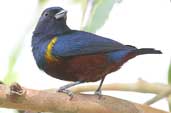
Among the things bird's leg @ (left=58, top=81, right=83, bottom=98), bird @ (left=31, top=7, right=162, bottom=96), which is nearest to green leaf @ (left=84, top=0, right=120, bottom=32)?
bird @ (left=31, top=7, right=162, bottom=96)

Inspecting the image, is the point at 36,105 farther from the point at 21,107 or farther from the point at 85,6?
the point at 85,6

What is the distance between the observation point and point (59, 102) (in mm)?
796

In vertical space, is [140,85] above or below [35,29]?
below

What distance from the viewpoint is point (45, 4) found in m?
1.20

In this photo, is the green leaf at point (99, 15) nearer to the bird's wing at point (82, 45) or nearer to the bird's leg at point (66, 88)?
the bird's wing at point (82, 45)

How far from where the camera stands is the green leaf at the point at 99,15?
3.59 ft

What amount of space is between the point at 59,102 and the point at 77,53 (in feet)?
0.75

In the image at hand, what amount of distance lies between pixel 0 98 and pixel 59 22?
38 cm

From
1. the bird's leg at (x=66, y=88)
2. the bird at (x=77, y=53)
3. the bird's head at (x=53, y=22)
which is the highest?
the bird's head at (x=53, y=22)

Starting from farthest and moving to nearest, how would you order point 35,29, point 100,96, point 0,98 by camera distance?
point 35,29 < point 100,96 < point 0,98

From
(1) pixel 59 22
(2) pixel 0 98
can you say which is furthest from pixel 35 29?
(2) pixel 0 98

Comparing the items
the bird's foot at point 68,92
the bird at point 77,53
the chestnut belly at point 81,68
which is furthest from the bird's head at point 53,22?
the bird's foot at point 68,92

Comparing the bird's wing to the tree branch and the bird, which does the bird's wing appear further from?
the tree branch

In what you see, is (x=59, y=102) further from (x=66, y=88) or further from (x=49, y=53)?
(x=49, y=53)
